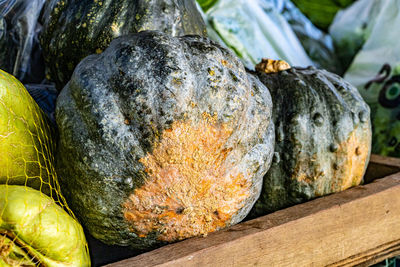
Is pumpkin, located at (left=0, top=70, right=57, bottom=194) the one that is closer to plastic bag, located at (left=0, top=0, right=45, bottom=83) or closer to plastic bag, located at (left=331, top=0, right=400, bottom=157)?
plastic bag, located at (left=0, top=0, right=45, bottom=83)

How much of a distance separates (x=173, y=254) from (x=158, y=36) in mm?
483

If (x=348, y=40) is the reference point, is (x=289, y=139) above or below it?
above

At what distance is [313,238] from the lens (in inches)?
43.8

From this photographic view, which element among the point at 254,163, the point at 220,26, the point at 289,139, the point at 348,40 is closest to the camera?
the point at 254,163

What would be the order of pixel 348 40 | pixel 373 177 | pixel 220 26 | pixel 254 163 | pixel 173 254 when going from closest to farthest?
1. pixel 173 254
2. pixel 254 163
3. pixel 373 177
4. pixel 220 26
5. pixel 348 40

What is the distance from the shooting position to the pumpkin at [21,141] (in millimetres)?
936

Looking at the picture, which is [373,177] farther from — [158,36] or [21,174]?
[21,174]

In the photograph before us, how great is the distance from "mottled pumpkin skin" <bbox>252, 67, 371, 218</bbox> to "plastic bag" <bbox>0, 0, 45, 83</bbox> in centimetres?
84

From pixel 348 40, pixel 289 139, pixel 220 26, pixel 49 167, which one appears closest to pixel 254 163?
pixel 289 139

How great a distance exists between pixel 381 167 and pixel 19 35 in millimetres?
1349

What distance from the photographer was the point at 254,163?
1.03 meters

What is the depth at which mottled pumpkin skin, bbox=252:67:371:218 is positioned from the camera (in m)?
1.23

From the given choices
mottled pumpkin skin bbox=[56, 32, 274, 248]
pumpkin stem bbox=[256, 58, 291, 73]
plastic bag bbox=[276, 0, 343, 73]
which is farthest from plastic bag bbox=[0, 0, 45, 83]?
plastic bag bbox=[276, 0, 343, 73]

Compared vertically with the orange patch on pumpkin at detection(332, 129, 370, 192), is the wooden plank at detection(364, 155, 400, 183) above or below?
below
